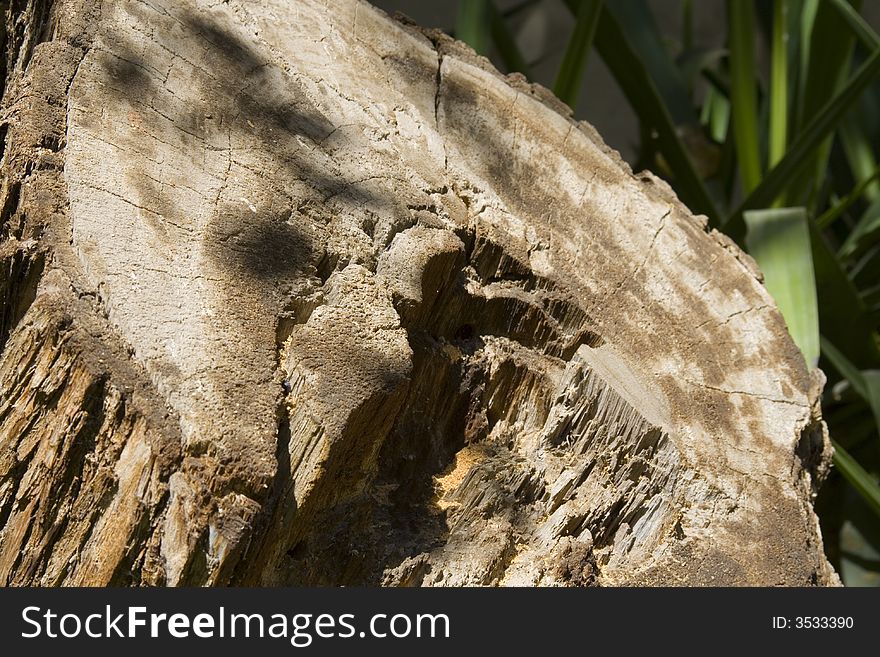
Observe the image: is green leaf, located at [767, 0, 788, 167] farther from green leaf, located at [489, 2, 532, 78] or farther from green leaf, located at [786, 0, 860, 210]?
green leaf, located at [489, 2, 532, 78]

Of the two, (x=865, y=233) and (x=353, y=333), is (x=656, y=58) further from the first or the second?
(x=353, y=333)

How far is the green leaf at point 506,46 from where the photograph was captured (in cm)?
200

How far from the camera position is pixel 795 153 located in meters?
1.60

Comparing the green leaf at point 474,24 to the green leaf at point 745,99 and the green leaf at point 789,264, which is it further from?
the green leaf at point 789,264

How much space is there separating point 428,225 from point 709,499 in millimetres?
390

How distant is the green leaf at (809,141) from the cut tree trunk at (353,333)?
1.70 ft

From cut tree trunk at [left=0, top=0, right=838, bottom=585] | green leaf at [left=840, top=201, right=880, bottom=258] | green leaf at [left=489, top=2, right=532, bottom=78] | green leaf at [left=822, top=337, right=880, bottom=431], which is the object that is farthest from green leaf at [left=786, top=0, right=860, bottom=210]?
cut tree trunk at [left=0, top=0, right=838, bottom=585]

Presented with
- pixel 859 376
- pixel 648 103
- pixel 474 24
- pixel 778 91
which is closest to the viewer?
pixel 859 376

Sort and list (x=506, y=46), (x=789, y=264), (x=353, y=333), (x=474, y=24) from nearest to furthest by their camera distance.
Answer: (x=353, y=333), (x=789, y=264), (x=474, y=24), (x=506, y=46)

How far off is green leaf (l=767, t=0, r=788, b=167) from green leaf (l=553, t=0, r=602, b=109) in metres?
0.42

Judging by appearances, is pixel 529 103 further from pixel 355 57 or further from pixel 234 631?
pixel 234 631

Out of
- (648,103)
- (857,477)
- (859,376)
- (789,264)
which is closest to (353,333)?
(789,264)

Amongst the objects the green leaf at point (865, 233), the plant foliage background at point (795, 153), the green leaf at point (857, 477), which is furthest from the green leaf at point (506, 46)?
the green leaf at point (857, 477)

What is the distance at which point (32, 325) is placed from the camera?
0.71 meters
